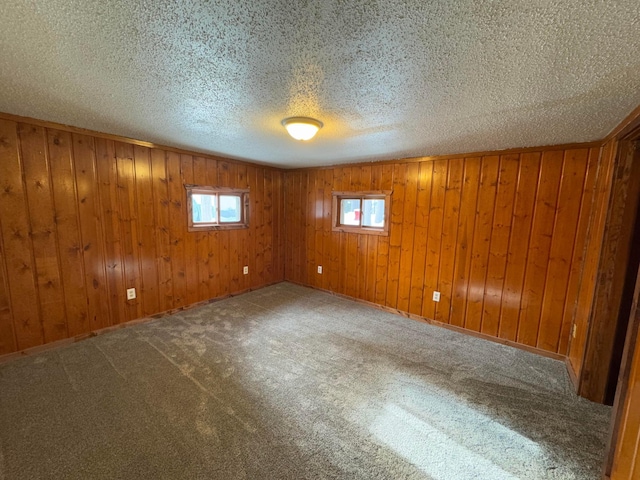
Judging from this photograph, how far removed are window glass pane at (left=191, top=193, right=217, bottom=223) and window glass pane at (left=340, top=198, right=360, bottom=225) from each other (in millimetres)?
1948

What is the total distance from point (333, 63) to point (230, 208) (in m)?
3.20

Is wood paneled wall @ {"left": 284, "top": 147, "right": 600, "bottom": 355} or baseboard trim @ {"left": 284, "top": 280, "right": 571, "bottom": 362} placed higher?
wood paneled wall @ {"left": 284, "top": 147, "right": 600, "bottom": 355}

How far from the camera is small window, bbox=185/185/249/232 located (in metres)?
3.48

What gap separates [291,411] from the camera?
5.77 feet

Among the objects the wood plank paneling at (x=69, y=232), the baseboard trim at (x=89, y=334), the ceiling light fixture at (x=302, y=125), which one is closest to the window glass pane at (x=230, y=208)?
the baseboard trim at (x=89, y=334)

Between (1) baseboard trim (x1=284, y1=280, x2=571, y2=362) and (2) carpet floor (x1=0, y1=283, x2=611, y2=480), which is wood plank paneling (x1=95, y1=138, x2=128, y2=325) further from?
(1) baseboard trim (x1=284, y1=280, x2=571, y2=362)

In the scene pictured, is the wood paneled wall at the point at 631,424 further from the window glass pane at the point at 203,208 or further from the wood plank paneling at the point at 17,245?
the wood plank paneling at the point at 17,245

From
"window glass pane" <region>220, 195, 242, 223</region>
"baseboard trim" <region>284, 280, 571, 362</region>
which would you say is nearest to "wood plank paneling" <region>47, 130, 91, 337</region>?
"window glass pane" <region>220, 195, 242, 223</region>

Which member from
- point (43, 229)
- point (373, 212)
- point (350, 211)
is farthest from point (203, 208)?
point (373, 212)

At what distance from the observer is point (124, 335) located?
8.96ft

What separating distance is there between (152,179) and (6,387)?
217 cm

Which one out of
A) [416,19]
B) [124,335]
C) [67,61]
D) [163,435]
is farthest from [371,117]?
[124,335]

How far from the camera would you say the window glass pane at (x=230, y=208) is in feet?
12.7

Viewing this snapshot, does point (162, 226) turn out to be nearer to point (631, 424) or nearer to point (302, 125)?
point (302, 125)
